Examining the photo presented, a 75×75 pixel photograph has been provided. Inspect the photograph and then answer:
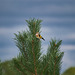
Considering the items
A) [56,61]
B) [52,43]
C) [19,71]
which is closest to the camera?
[56,61]

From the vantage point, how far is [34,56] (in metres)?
4.93

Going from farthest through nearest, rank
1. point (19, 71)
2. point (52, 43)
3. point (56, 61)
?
point (19, 71) < point (52, 43) < point (56, 61)

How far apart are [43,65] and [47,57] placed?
0.30 m

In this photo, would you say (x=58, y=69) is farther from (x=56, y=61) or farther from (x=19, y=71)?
(x=19, y=71)

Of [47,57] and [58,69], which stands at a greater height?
[47,57]

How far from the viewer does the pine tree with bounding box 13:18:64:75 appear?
189 inches

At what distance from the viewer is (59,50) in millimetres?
4965

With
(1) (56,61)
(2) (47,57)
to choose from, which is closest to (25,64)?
(2) (47,57)

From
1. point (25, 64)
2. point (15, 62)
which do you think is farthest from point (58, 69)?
point (15, 62)

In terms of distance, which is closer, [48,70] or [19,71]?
[48,70]

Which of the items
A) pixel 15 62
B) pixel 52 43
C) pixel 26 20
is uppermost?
pixel 26 20

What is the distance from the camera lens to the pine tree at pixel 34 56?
4.80 meters

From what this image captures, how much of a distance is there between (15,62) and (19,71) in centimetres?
39

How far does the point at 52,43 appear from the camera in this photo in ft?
16.6
